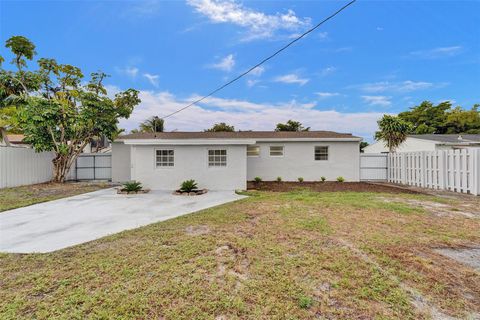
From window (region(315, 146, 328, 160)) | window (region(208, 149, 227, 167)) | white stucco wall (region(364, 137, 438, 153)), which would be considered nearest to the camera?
window (region(208, 149, 227, 167))

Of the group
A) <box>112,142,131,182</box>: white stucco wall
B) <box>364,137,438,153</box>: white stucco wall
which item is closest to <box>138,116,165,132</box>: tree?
<box>112,142,131,182</box>: white stucco wall

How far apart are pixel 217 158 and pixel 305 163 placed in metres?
Answer: 5.86

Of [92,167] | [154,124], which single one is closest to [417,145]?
[92,167]

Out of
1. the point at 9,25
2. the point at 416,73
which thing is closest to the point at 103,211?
the point at 9,25

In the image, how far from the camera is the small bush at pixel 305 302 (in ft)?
7.58

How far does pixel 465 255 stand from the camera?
3576 millimetres

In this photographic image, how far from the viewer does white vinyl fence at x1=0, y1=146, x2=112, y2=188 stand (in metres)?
10.7

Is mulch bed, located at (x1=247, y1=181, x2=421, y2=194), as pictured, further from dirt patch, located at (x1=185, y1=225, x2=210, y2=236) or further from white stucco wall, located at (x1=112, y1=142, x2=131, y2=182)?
white stucco wall, located at (x1=112, y1=142, x2=131, y2=182)

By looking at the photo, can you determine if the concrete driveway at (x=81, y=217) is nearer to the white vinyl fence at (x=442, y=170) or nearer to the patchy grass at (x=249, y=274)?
the patchy grass at (x=249, y=274)

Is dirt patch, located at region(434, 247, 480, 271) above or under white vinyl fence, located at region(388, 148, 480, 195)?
under

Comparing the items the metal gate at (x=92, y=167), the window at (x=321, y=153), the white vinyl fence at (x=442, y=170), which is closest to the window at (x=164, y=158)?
the metal gate at (x=92, y=167)

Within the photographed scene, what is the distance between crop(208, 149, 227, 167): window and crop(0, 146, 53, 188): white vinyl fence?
9.18 meters

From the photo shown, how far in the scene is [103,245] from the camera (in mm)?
3963

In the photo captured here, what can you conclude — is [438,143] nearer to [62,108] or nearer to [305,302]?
[305,302]
